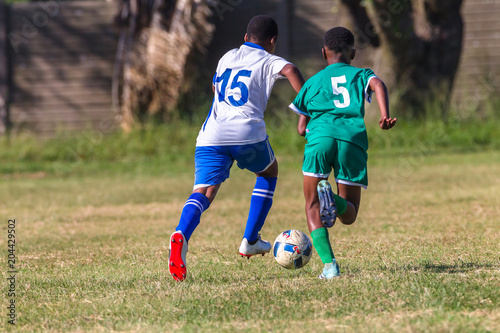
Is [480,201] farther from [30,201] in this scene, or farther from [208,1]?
[208,1]

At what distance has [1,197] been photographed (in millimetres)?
10508

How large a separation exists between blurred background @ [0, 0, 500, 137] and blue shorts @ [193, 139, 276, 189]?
9606 millimetres

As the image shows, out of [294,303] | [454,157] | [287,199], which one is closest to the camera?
[294,303]

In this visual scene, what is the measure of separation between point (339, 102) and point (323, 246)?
915 millimetres

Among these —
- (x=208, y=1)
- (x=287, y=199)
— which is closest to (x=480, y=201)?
(x=287, y=199)

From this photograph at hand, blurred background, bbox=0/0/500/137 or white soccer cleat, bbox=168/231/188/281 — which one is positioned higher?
blurred background, bbox=0/0/500/137

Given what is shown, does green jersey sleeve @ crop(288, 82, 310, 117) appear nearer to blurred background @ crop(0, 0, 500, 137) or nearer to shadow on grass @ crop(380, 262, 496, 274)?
shadow on grass @ crop(380, 262, 496, 274)

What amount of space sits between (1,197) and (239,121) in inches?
250

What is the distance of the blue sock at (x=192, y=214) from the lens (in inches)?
197

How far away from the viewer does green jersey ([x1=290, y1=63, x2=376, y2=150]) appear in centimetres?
484

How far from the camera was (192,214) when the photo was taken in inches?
199

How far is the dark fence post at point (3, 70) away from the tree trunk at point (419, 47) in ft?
22.0

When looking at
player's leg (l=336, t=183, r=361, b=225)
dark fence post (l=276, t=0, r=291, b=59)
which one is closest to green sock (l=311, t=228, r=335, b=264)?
player's leg (l=336, t=183, r=361, b=225)

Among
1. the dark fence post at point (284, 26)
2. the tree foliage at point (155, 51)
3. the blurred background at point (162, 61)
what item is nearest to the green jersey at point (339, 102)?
the blurred background at point (162, 61)
